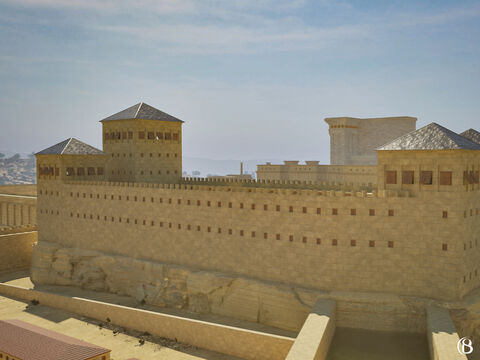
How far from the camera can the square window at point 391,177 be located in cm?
2367

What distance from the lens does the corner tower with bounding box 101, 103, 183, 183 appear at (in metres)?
36.2

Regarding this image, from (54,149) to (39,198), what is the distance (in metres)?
4.79

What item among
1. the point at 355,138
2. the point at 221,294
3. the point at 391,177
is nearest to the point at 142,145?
the point at 221,294

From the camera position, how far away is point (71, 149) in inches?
1412

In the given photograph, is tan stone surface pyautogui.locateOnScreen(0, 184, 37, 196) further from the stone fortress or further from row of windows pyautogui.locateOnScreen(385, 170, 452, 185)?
row of windows pyautogui.locateOnScreen(385, 170, 452, 185)

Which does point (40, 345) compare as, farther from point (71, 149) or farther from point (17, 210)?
point (17, 210)

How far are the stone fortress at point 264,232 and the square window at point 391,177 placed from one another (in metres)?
0.08

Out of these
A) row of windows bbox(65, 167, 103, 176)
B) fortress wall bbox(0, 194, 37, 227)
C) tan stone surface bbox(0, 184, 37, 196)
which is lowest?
fortress wall bbox(0, 194, 37, 227)

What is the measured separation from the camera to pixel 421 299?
73.8ft

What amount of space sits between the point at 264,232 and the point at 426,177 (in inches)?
383

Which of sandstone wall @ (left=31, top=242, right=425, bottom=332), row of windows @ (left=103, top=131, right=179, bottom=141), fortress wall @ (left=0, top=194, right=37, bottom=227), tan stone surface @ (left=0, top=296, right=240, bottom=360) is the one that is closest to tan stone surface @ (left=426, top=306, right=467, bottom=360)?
sandstone wall @ (left=31, top=242, right=425, bottom=332)

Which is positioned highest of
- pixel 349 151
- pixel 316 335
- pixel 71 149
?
pixel 349 151

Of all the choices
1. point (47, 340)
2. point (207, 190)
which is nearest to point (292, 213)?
point (207, 190)

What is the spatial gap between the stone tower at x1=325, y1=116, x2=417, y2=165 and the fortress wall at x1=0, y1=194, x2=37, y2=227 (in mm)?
40240
